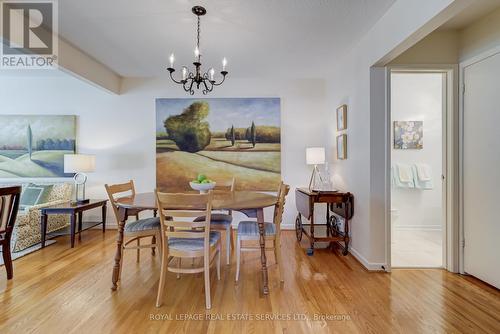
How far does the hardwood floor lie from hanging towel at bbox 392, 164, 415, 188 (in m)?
1.72

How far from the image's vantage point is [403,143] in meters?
3.98

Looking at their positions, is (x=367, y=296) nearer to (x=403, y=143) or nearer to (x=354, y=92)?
(x=354, y=92)

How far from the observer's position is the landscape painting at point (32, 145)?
154 inches

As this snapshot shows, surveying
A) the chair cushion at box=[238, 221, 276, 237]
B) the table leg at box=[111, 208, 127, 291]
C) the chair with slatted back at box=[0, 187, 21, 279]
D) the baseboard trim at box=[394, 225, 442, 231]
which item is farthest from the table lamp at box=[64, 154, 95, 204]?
the baseboard trim at box=[394, 225, 442, 231]

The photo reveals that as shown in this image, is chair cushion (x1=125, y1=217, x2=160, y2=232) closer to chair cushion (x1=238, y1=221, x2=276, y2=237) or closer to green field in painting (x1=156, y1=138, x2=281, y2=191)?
chair cushion (x1=238, y1=221, x2=276, y2=237)

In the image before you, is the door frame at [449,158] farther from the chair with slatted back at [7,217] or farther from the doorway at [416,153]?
the chair with slatted back at [7,217]

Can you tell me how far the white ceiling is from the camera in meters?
2.12

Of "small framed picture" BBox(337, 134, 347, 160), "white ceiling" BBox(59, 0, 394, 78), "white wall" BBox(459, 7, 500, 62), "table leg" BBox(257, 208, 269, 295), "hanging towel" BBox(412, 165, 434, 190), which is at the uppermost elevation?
"white ceiling" BBox(59, 0, 394, 78)

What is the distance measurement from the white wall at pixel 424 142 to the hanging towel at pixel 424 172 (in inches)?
2.8

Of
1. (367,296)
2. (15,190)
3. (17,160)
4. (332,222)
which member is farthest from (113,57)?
(367,296)

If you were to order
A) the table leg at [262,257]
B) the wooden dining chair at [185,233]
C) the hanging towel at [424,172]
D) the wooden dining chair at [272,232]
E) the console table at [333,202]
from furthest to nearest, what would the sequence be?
the hanging towel at [424,172] → the console table at [333,202] → the wooden dining chair at [272,232] → the table leg at [262,257] → the wooden dining chair at [185,233]

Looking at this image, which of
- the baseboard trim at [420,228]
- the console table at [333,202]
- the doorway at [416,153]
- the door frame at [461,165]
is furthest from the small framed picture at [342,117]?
the baseboard trim at [420,228]

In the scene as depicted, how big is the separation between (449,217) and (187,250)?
258 centimetres

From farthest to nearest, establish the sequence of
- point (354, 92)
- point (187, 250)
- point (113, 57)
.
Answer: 1. point (113, 57)
2. point (354, 92)
3. point (187, 250)
